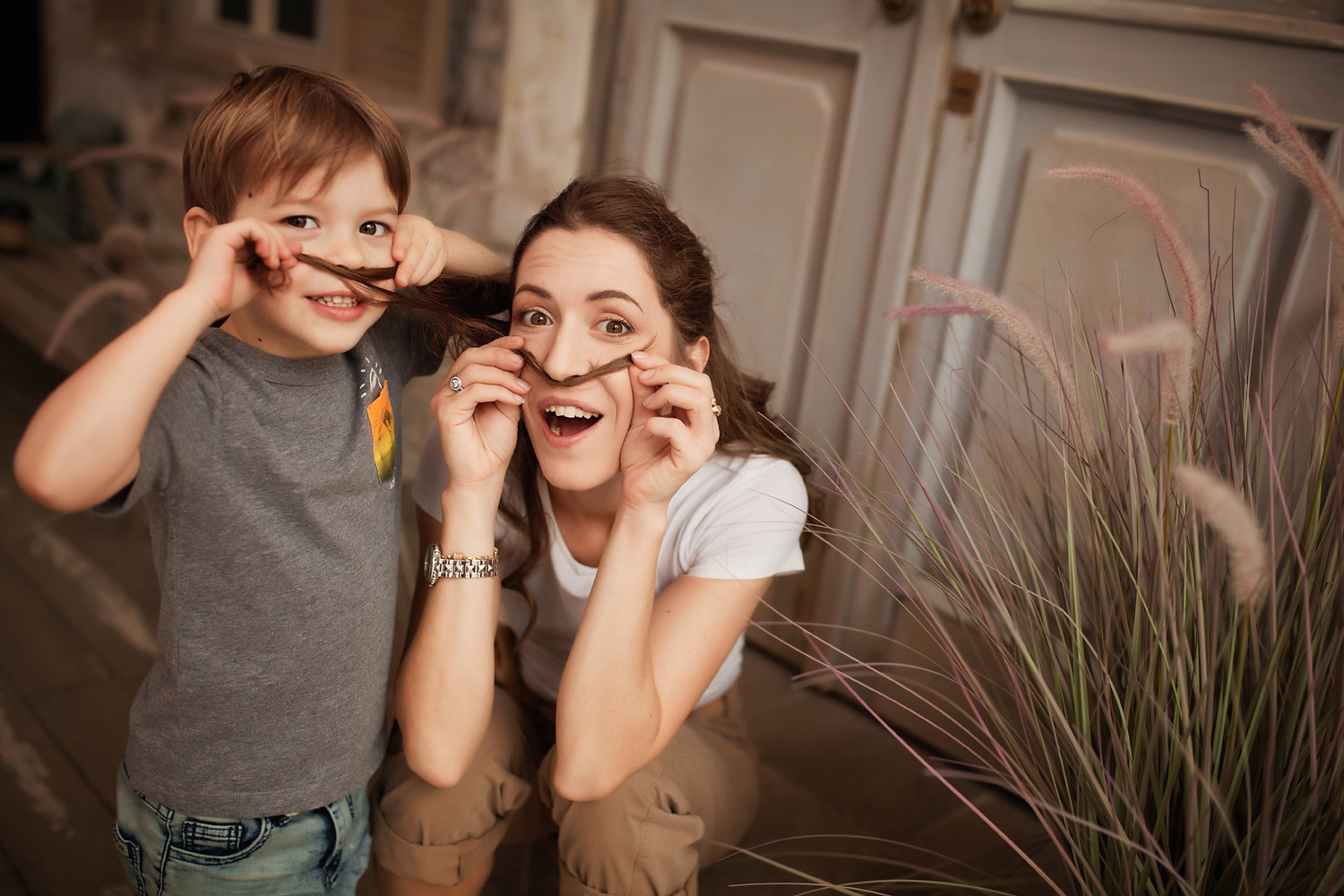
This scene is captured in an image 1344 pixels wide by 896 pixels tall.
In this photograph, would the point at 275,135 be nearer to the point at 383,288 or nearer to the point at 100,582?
the point at 383,288

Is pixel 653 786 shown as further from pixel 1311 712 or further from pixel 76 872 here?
pixel 76 872

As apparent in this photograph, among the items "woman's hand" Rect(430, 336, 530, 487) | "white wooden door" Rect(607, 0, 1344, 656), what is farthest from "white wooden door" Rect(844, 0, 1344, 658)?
"woman's hand" Rect(430, 336, 530, 487)

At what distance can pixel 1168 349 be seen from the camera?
2.70ft

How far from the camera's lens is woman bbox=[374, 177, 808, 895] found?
1.18 m

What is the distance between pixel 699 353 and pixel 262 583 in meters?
0.62

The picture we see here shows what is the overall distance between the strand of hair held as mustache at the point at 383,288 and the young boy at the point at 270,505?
0.04 ft

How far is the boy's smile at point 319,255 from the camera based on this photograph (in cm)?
103

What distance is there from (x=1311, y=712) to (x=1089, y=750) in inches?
7.0

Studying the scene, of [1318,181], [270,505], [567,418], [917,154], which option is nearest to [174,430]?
[270,505]

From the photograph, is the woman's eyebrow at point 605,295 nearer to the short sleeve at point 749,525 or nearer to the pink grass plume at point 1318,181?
the short sleeve at point 749,525

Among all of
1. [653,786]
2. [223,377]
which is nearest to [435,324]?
[223,377]

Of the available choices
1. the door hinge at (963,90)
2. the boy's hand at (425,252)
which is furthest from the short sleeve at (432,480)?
the door hinge at (963,90)

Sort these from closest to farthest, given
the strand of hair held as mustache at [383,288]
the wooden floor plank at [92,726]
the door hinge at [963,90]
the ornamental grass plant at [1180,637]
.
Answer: the ornamental grass plant at [1180,637], the strand of hair held as mustache at [383,288], the wooden floor plank at [92,726], the door hinge at [963,90]

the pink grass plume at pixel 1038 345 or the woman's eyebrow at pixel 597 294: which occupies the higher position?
the pink grass plume at pixel 1038 345
